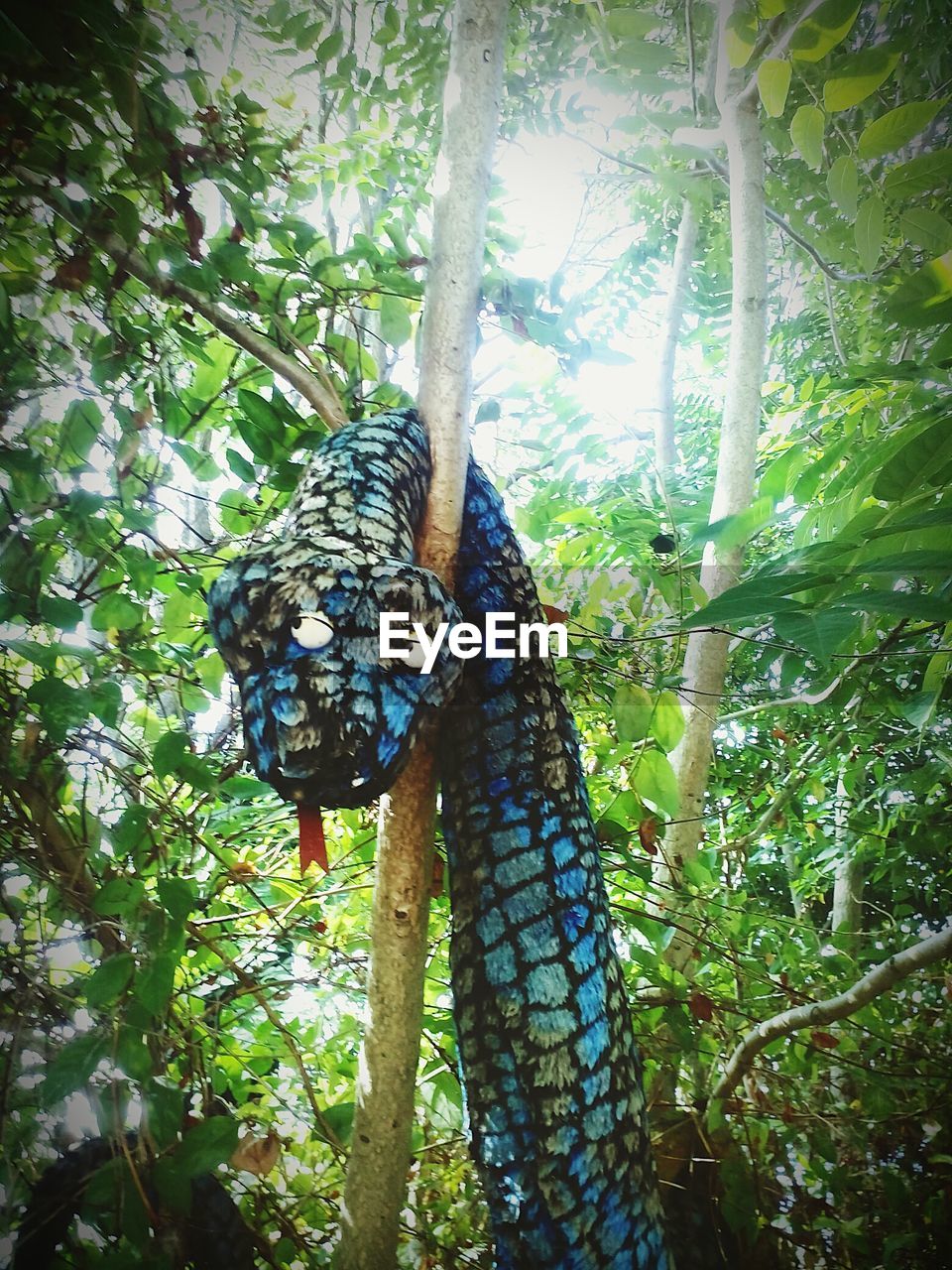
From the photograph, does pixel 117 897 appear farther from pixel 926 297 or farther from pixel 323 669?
pixel 926 297

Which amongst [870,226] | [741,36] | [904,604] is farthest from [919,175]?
[904,604]

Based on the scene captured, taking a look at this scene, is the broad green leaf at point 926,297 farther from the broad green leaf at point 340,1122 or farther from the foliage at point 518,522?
the broad green leaf at point 340,1122

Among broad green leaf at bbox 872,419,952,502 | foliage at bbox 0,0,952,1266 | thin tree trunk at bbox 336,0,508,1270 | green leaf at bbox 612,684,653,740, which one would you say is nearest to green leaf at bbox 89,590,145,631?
foliage at bbox 0,0,952,1266

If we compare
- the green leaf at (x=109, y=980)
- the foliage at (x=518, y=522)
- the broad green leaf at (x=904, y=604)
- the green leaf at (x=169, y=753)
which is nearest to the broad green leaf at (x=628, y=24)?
the foliage at (x=518, y=522)

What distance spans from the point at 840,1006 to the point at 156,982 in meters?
0.39

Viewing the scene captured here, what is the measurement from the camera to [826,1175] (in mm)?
393

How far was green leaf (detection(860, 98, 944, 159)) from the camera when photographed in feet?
0.98

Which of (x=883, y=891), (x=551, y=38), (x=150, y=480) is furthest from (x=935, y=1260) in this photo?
(x=551, y=38)

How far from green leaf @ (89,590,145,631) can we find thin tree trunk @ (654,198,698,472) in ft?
1.38

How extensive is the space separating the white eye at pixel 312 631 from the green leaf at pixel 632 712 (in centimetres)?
24

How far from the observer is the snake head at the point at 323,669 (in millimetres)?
188

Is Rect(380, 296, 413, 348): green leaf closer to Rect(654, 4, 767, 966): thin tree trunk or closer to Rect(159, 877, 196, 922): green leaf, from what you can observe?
Rect(654, 4, 767, 966): thin tree trunk

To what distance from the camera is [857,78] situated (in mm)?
304

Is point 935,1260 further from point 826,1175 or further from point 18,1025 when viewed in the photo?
point 18,1025
